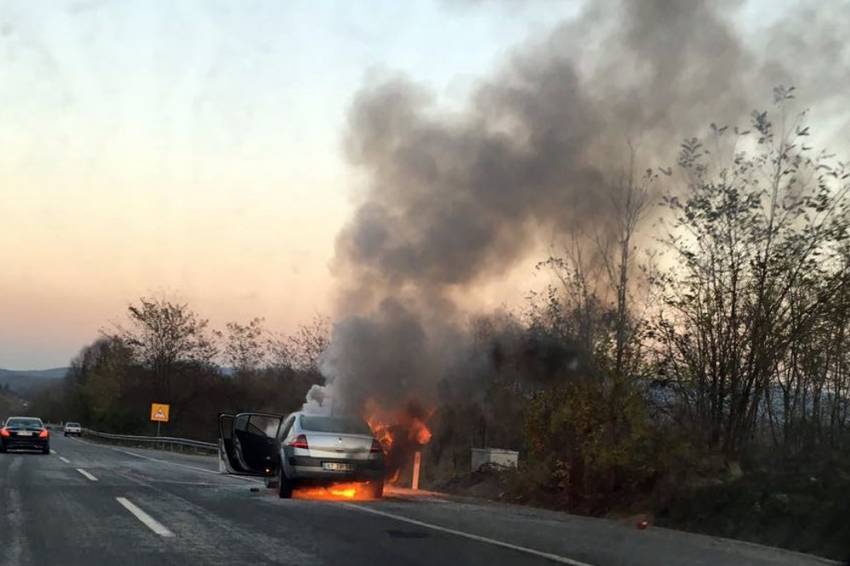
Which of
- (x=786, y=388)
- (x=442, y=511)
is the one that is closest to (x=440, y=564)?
(x=442, y=511)

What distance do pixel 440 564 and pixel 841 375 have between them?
9.47 metres

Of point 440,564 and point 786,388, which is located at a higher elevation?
point 786,388

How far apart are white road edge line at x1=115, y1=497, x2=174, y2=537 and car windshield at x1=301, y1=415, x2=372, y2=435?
109 inches

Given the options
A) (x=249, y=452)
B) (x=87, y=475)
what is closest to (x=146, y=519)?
(x=249, y=452)

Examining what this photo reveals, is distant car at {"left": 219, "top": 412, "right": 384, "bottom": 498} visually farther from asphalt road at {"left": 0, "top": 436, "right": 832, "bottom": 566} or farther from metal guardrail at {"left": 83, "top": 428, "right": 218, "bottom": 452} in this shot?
metal guardrail at {"left": 83, "top": 428, "right": 218, "bottom": 452}

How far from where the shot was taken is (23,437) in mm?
26656

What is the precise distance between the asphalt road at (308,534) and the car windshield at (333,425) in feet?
3.80

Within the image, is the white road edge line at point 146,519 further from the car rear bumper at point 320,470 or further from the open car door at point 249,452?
the open car door at point 249,452

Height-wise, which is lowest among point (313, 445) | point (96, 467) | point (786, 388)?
point (96, 467)

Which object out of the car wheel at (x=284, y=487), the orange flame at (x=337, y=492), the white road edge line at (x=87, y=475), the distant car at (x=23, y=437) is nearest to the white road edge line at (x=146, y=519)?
the car wheel at (x=284, y=487)

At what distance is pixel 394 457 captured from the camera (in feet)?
55.8

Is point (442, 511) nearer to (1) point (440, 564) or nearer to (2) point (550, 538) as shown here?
(2) point (550, 538)

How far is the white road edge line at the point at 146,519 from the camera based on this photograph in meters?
8.46

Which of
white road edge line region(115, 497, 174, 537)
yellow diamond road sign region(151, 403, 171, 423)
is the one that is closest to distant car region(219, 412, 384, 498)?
white road edge line region(115, 497, 174, 537)
